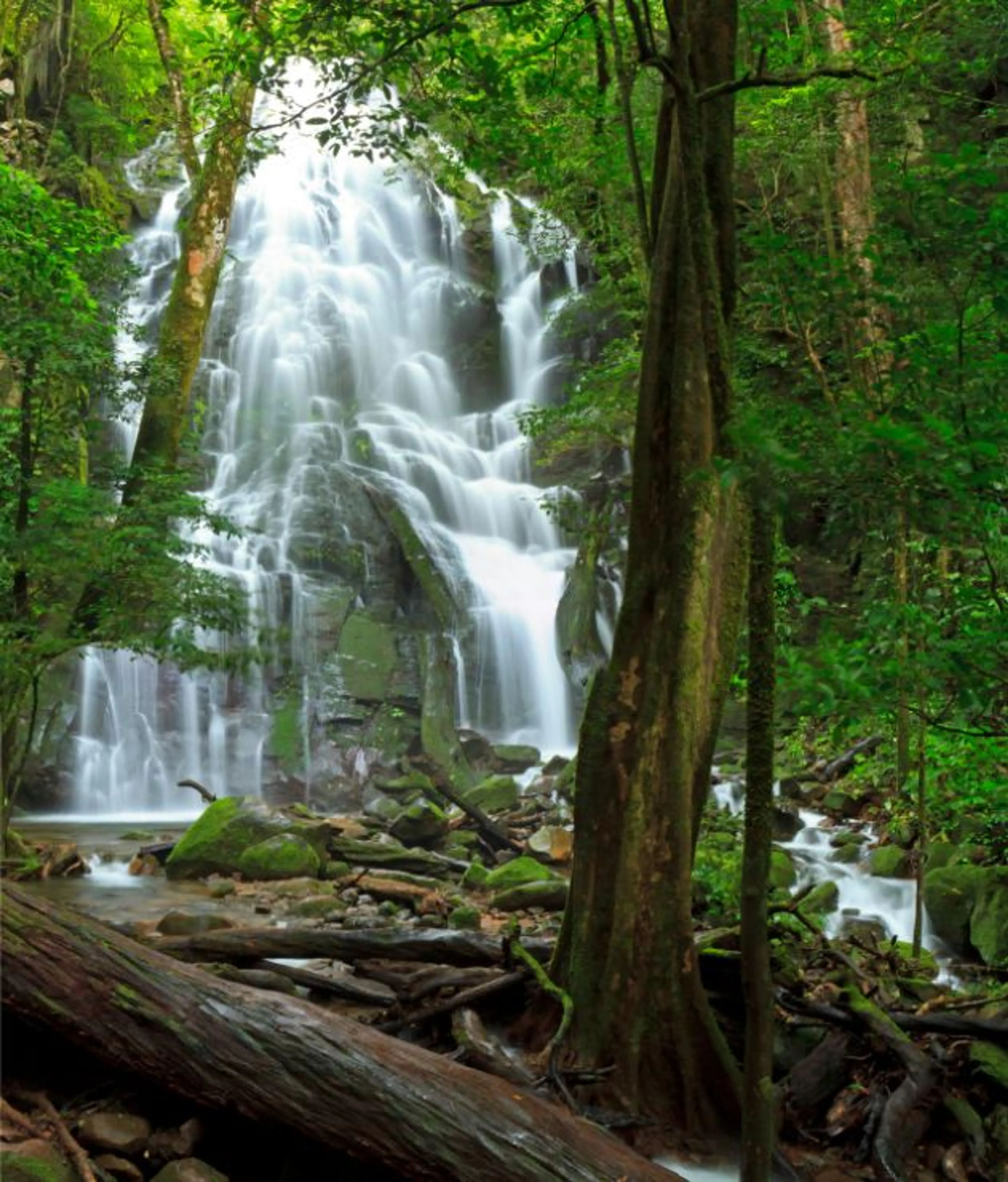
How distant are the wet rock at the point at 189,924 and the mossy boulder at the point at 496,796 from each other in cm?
632

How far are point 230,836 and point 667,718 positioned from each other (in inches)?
284

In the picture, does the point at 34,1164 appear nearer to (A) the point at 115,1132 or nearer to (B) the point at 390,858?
(A) the point at 115,1132

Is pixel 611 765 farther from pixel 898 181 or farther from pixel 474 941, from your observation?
pixel 898 181

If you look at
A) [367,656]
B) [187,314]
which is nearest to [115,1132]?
[187,314]

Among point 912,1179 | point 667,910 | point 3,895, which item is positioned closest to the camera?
point 3,895

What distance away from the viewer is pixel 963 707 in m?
3.03

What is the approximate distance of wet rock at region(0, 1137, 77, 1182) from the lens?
3096 millimetres

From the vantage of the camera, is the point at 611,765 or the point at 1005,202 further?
the point at 611,765

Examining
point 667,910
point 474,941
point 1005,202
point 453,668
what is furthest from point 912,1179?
point 453,668

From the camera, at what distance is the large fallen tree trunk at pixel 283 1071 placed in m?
3.46

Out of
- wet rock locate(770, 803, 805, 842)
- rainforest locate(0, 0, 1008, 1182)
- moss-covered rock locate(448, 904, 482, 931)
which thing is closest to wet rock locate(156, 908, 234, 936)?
rainforest locate(0, 0, 1008, 1182)

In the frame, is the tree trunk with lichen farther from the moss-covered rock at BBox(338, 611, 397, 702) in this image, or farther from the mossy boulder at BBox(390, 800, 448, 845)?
the moss-covered rock at BBox(338, 611, 397, 702)

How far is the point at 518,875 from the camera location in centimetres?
932

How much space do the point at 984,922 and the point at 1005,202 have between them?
256 inches
